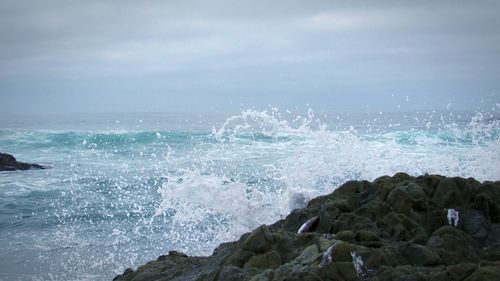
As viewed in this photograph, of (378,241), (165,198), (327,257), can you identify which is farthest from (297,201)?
(327,257)

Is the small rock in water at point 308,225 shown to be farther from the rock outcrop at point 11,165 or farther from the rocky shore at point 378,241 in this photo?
the rock outcrop at point 11,165

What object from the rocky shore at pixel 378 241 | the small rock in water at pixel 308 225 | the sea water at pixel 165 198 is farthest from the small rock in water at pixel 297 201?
the small rock in water at pixel 308 225

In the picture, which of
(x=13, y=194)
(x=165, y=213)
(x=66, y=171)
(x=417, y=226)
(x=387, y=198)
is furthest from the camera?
(x=66, y=171)

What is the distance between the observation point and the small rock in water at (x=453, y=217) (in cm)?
602

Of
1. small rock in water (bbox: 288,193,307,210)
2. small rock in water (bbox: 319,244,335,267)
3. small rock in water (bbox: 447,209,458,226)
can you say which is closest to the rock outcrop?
small rock in water (bbox: 288,193,307,210)

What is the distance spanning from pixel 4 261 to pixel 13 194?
29.3 feet

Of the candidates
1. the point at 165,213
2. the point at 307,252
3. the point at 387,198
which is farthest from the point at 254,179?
the point at 307,252

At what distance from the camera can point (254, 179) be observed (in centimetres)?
1994

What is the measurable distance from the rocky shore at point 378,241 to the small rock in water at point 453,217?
11 millimetres

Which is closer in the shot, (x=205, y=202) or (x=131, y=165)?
(x=205, y=202)

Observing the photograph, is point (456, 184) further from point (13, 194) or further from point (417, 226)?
point (13, 194)

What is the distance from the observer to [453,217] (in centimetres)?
605

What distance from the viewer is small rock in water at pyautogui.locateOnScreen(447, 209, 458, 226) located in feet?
19.8

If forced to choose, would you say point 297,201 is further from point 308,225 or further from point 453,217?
point 453,217
